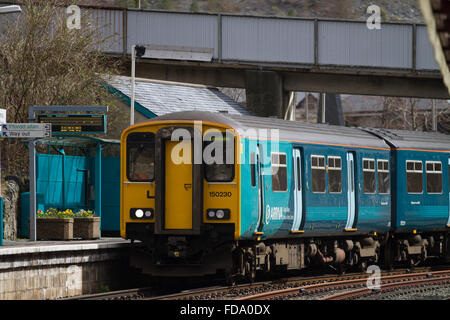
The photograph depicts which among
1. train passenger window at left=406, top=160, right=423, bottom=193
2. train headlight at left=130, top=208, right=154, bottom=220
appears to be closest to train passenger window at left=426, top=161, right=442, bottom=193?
train passenger window at left=406, top=160, right=423, bottom=193

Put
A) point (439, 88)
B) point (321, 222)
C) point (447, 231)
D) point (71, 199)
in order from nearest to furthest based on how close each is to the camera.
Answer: point (321, 222) < point (71, 199) < point (447, 231) < point (439, 88)

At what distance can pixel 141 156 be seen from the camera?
58.7 feet

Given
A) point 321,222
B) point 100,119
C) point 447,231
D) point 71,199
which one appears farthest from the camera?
point 447,231

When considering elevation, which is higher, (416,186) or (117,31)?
(117,31)

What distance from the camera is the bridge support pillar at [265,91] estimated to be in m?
36.2

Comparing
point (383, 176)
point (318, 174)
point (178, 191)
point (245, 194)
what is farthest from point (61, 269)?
point (383, 176)

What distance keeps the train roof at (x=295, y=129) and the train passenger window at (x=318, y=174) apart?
1.26ft

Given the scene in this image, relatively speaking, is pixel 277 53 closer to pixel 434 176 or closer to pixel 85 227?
pixel 434 176

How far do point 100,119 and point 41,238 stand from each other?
290 centimetres

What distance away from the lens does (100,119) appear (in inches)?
841

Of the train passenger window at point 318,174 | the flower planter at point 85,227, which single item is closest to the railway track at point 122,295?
the flower planter at point 85,227

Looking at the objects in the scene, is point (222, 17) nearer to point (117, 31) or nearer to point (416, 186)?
point (117, 31)

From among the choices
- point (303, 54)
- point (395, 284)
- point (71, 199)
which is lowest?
point (395, 284)
